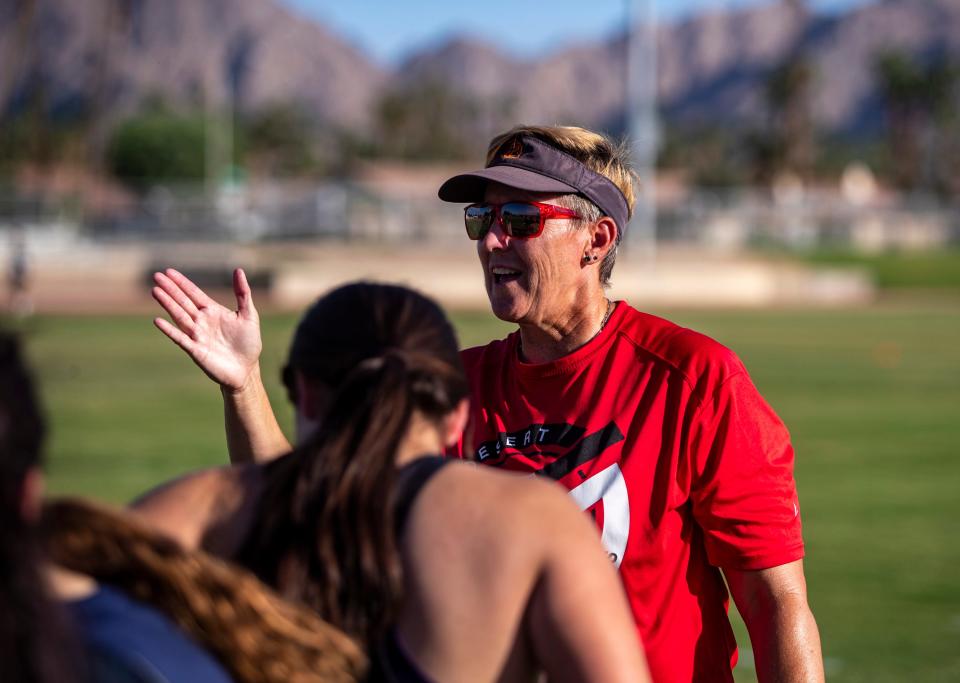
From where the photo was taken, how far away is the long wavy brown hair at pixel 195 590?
6.40ft

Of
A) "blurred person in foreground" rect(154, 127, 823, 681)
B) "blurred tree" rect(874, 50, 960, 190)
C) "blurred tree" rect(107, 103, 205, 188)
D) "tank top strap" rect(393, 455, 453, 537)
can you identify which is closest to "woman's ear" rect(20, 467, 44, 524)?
"tank top strap" rect(393, 455, 453, 537)

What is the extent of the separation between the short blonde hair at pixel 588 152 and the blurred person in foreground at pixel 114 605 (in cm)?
187

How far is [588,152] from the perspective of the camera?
3.67 metres

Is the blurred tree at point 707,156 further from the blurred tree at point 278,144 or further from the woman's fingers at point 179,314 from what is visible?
the woman's fingers at point 179,314

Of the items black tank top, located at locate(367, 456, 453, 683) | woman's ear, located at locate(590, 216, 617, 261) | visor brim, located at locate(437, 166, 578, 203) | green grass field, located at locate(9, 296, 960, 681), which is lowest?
green grass field, located at locate(9, 296, 960, 681)

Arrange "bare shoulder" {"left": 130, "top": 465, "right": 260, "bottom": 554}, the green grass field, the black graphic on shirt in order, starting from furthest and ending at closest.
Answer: the green grass field, the black graphic on shirt, "bare shoulder" {"left": 130, "top": 465, "right": 260, "bottom": 554}

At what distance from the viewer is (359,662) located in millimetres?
2105

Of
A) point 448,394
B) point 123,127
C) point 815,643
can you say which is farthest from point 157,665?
point 123,127

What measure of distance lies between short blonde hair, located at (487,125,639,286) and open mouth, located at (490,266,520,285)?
254 millimetres

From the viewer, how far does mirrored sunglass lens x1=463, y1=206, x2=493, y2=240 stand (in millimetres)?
3795

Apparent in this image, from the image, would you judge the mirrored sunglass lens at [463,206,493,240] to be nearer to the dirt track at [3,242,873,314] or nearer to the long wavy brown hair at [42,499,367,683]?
the long wavy brown hair at [42,499,367,683]

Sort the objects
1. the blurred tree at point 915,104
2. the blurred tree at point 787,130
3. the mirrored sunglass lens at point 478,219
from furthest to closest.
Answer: the blurred tree at point 915,104 < the blurred tree at point 787,130 < the mirrored sunglass lens at point 478,219

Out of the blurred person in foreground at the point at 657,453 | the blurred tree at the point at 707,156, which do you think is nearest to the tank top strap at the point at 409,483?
the blurred person in foreground at the point at 657,453

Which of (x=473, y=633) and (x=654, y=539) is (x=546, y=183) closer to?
(x=654, y=539)
